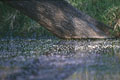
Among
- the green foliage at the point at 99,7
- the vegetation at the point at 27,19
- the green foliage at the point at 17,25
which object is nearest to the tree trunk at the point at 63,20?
the green foliage at the point at 99,7

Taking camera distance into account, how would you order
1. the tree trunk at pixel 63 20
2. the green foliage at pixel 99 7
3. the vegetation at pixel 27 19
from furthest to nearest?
the vegetation at pixel 27 19 < the green foliage at pixel 99 7 < the tree trunk at pixel 63 20

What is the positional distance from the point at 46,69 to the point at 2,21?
153 inches

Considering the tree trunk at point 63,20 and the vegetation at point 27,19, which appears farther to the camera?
the vegetation at point 27,19

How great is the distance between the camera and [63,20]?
4.14 meters

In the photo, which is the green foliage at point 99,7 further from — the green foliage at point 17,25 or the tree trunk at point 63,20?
the green foliage at point 17,25

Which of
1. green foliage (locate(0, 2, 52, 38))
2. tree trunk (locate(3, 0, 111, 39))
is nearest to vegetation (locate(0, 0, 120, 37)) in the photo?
green foliage (locate(0, 2, 52, 38))

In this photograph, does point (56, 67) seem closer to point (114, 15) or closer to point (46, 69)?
point (46, 69)

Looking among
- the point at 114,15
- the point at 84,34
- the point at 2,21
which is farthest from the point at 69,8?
the point at 2,21

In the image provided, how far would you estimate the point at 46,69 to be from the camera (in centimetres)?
→ 172

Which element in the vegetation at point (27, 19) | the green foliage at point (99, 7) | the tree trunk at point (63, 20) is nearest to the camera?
the tree trunk at point (63, 20)

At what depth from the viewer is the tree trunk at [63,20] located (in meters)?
4.03

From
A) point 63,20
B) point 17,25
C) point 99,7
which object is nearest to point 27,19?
point 17,25

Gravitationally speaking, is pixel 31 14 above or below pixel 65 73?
above

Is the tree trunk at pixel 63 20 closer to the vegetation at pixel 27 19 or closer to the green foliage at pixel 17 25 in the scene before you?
the vegetation at pixel 27 19
